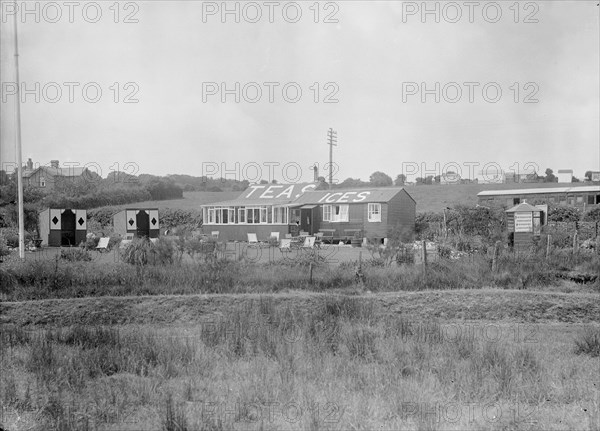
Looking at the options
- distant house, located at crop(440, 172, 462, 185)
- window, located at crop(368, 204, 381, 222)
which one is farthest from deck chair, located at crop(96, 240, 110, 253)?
distant house, located at crop(440, 172, 462, 185)

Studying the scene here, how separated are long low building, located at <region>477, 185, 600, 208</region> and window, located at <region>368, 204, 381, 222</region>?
8795 mm

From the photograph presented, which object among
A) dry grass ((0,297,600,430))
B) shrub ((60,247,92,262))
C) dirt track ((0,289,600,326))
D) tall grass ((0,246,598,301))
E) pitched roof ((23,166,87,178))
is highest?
pitched roof ((23,166,87,178))

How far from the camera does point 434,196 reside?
3256 centimetres

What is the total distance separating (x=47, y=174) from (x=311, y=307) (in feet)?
38.8

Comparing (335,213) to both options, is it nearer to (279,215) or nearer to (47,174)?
(279,215)

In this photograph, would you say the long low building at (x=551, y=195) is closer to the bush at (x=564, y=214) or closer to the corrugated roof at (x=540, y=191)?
the corrugated roof at (x=540, y=191)

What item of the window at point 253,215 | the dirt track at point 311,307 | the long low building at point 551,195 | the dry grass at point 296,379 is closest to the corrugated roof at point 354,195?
the window at point 253,215

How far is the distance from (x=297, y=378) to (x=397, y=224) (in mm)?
22833

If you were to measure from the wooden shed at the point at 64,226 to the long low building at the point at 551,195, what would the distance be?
2311 cm

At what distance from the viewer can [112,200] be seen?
830 inches

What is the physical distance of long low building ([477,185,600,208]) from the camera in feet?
115

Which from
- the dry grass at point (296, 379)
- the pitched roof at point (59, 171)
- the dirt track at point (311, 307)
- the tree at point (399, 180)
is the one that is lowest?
the dirt track at point (311, 307)

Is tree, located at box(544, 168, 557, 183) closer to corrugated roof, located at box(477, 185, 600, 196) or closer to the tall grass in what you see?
corrugated roof, located at box(477, 185, 600, 196)

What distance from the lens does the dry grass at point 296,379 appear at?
17.4 ft
